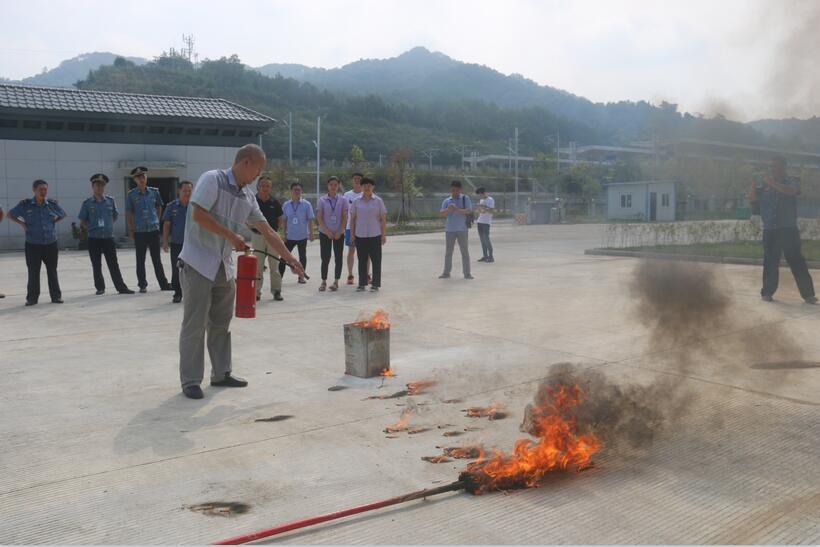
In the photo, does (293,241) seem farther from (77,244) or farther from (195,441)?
(77,244)

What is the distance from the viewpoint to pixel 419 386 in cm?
538

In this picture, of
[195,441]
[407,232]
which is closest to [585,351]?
[195,441]

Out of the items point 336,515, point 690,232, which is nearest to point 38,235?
point 336,515

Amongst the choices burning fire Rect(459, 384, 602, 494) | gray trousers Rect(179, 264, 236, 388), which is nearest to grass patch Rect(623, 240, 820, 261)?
burning fire Rect(459, 384, 602, 494)

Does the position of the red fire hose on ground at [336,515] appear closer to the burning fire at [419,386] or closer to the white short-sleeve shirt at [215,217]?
the burning fire at [419,386]

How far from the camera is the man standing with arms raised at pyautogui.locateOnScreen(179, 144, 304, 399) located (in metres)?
5.02

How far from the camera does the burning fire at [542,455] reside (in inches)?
136

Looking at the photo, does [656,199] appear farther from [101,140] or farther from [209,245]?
[101,140]

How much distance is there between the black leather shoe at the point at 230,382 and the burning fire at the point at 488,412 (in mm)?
1793

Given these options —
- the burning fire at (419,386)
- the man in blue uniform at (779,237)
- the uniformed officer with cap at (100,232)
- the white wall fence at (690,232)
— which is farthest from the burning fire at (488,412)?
the uniformed officer with cap at (100,232)

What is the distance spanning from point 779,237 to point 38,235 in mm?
10091

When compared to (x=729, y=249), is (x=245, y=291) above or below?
above

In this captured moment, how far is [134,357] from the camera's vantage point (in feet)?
21.0

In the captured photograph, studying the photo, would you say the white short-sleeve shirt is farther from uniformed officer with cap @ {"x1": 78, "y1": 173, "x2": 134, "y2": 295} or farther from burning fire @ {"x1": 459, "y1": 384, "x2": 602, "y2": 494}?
uniformed officer with cap @ {"x1": 78, "y1": 173, "x2": 134, "y2": 295}
